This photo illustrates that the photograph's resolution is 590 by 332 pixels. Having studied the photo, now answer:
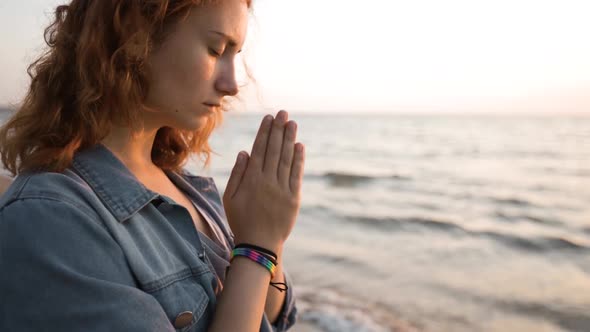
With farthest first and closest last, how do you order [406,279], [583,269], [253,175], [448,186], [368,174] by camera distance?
[368,174]
[448,186]
[583,269]
[406,279]
[253,175]

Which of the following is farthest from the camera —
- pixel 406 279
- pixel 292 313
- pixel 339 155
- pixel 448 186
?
pixel 339 155

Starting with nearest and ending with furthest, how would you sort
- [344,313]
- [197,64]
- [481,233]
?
[197,64] → [344,313] → [481,233]

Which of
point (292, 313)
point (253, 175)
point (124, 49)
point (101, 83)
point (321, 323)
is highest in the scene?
point (124, 49)

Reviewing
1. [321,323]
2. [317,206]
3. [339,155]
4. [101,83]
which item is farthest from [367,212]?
[339,155]

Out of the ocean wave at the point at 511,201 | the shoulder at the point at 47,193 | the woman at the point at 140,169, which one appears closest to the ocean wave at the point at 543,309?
the woman at the point at 140,169

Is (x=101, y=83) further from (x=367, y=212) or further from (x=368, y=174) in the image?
(x=368, y=174)

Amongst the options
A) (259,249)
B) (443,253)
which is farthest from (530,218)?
(259,249)

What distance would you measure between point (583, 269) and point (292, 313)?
581 centimetres

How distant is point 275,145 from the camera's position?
1726mm

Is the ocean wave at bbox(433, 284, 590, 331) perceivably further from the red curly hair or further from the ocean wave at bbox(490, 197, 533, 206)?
the ocean wave at bbox(490, 197, 533, 206)

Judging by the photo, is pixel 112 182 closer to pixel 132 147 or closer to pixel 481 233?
pixel 132 147

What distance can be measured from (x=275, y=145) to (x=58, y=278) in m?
0.77

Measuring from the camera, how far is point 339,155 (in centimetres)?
2406

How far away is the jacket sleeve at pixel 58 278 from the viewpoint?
1237 millimetres
